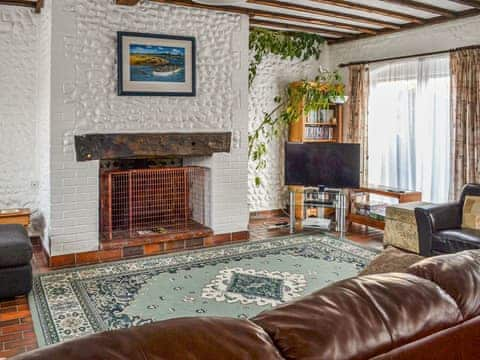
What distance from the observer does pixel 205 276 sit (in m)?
4.32

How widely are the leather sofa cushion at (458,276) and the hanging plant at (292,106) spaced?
17.1ft

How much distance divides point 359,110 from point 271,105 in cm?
125

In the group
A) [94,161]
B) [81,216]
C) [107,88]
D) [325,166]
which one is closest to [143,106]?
[107,88]

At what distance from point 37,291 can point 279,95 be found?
442 cm

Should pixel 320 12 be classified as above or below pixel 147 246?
above

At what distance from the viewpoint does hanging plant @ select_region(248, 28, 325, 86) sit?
6.57 meters

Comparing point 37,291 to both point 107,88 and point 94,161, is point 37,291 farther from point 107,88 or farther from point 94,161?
point 107,88

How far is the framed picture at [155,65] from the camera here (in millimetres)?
4906

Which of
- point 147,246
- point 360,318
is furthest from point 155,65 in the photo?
point 360,318

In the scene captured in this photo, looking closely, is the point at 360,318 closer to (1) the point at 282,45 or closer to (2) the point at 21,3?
(2) the point at 21,3

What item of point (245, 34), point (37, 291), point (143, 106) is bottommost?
point (37, 291)

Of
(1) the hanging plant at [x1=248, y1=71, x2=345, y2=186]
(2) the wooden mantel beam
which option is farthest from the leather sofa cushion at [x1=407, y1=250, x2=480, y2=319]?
(1) the hanging plant at [x1=248, y1=71, x2=345, y2=186]

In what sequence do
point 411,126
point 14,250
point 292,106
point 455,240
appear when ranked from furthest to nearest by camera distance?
point 292,106 < point 411,126 < point 455,240 < point 14,250

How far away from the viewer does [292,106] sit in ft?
22.2
